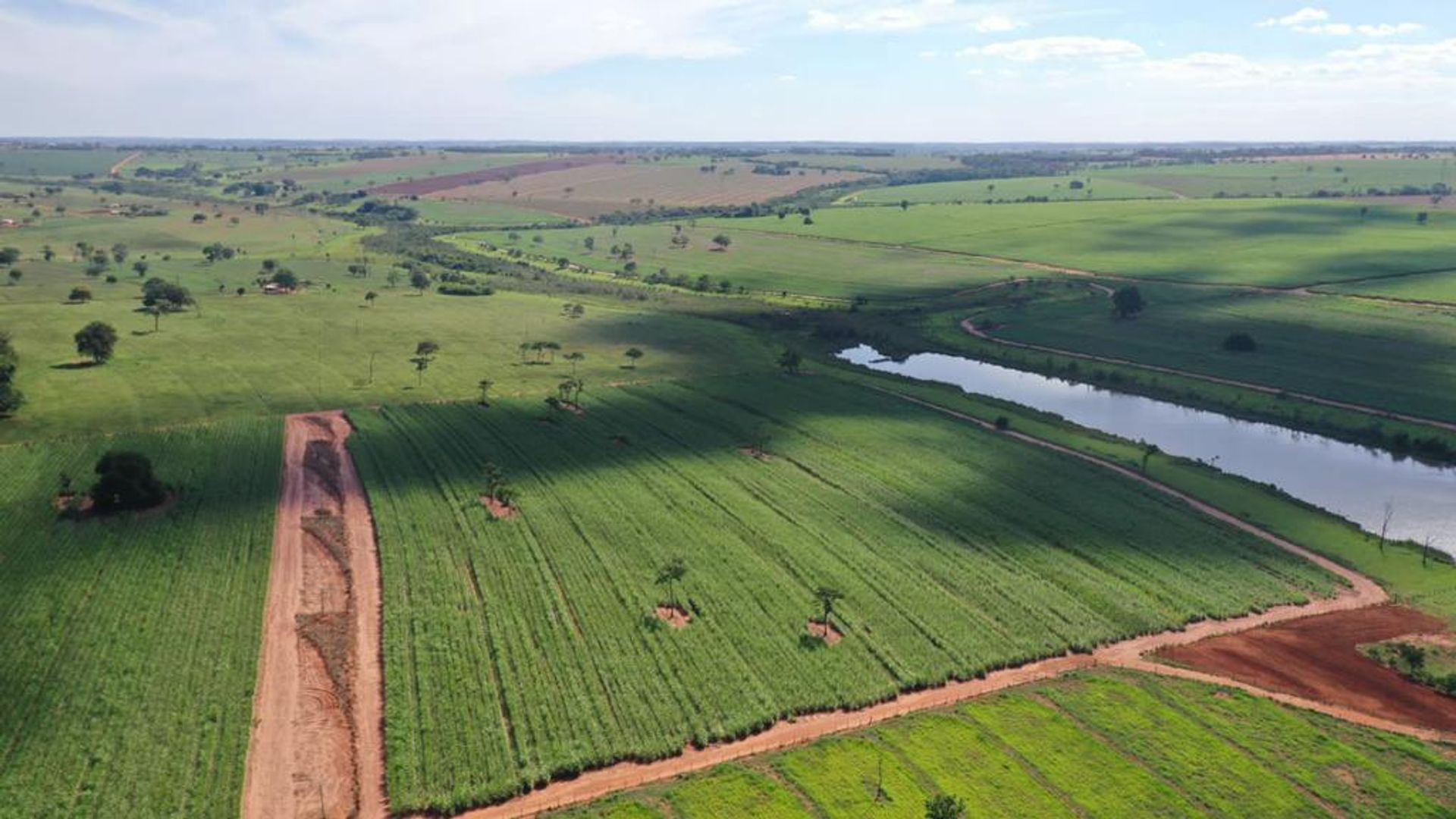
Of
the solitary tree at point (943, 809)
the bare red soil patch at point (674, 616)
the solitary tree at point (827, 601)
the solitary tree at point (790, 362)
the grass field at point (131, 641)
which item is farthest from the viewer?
the solitary tree at point (790, 362)

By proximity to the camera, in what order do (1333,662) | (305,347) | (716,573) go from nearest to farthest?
(1333,662) < (716,573) < (305,347)

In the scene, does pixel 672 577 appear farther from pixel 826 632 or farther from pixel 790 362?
pixel 790 362

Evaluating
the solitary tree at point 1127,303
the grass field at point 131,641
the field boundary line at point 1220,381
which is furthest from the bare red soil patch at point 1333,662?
the solitary tree at point 1127,303

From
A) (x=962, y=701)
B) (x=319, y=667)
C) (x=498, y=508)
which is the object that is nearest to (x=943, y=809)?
(x=962, y=701)

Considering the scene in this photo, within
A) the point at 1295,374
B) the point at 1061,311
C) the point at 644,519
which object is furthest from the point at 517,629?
the point at 1061,311

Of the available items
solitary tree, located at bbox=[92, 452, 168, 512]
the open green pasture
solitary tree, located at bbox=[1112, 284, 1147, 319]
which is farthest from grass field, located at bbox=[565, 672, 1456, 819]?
solitary tree, located at bbox=[1112, 284, 1147, 319]

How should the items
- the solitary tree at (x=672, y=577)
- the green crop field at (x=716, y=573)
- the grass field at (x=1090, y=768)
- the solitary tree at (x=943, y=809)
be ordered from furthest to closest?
the solitary tree at (x=672, y=577), the green crop field at (x=716, y=573), the grass field at (x=1090, y=768), the solitary tree at (x=943, y=809)

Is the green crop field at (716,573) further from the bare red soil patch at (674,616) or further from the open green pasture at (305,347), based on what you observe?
the open green pasture at (305,347)
